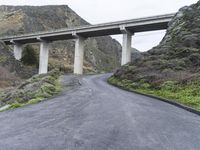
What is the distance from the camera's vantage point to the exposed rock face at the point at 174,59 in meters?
29.6

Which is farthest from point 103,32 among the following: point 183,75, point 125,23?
point 183,75

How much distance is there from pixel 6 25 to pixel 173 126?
335ft

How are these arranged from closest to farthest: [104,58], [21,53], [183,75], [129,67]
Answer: [183,75], [129,67], [21,53], [104,58]

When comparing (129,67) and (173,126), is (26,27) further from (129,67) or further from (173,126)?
(173,126)

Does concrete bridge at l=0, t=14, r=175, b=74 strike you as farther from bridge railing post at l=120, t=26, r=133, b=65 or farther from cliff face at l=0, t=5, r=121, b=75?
cliff face at l=0, t=5, r=121, b=75

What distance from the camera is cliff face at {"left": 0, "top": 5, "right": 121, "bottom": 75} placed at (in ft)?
334

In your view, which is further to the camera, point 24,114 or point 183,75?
point 183,75

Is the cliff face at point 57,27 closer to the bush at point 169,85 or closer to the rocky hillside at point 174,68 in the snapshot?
the rocky hillside at point 174,68

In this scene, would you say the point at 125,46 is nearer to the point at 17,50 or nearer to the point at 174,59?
the point at 174,59

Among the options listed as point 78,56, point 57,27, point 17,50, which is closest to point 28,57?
point 17,50

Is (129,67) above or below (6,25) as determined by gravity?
below

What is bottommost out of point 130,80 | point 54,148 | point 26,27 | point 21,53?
point 54,148

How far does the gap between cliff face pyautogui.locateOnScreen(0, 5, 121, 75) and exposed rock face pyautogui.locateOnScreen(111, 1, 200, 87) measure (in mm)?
52665

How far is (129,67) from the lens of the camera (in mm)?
37781
